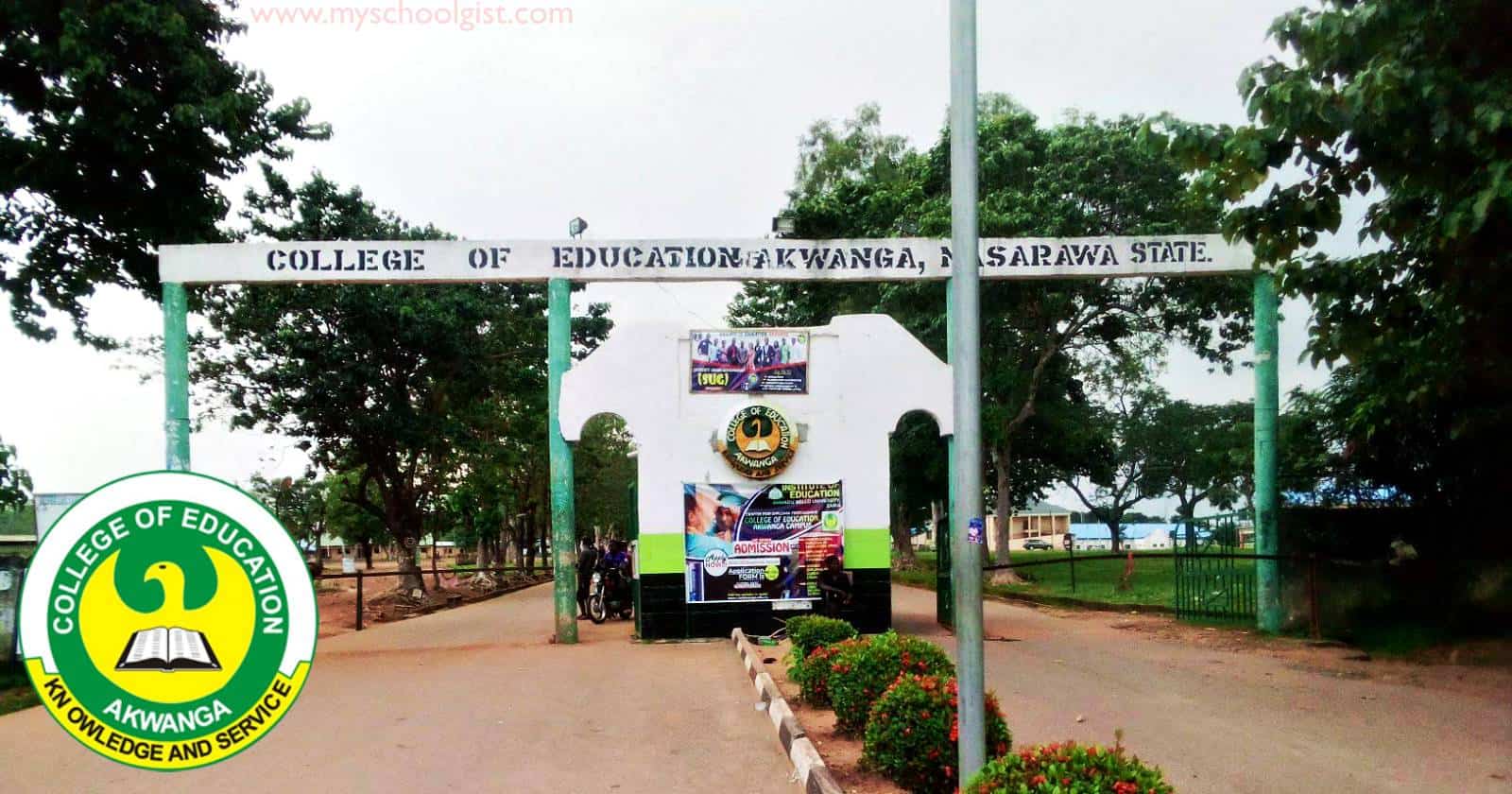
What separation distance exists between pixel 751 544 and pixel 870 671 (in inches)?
315

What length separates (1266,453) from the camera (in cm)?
1594

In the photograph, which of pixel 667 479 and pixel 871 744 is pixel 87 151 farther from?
pixel 871 744

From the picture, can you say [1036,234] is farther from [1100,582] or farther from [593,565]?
[1100,582]

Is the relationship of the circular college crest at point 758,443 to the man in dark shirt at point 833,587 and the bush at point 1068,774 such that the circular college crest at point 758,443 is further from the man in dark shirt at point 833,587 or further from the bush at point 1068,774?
the bush at point 1068,774

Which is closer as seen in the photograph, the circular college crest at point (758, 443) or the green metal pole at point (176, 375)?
the green metal pole at point (176, 375)

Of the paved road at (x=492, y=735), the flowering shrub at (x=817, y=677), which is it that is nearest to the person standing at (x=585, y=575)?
the paved road at (x=492, y=735)

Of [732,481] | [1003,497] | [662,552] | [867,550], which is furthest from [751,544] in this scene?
[1003,497]

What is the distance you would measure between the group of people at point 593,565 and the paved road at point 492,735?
4.97 metres

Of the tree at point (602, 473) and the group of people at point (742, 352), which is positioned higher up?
the group of people at point (742, 352)

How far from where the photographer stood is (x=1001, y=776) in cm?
473

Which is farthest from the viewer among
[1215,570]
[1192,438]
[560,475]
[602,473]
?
[602,473]

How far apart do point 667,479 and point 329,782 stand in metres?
8.87

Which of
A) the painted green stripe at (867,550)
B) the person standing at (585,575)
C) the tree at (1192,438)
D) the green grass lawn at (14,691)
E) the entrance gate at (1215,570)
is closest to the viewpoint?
the green grass lawn at (14,691)

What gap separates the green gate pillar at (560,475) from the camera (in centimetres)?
1573
